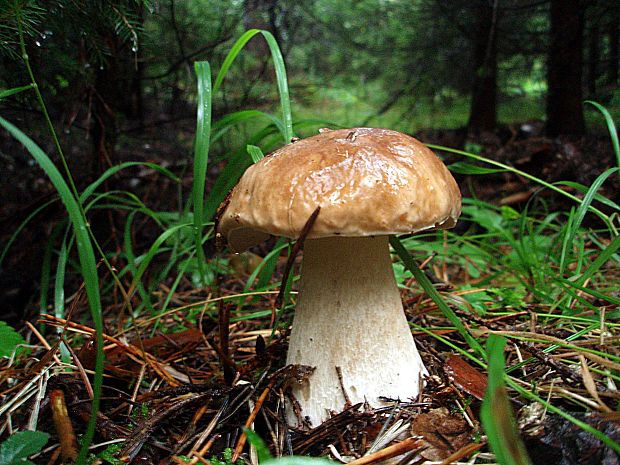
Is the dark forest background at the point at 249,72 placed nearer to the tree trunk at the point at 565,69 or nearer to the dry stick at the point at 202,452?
the tree trunk at the point at 565,69

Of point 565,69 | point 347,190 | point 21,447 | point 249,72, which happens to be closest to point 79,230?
point 21,447

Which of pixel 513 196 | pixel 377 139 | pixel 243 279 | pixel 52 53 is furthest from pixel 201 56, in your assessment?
pixel 513 196

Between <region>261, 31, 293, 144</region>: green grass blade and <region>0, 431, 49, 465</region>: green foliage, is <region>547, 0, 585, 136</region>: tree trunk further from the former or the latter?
<region>0, 431, 49, 465</region>: green foliage

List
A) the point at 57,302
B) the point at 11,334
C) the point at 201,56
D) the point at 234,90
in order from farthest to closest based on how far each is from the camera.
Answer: the point at 234,90, the point at 201,56, the point at 57,302, the point at 11,334

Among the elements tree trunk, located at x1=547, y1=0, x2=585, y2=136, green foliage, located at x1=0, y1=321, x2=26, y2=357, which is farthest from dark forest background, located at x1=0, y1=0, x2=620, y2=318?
green foliage, located at x1=0, y1=321, x2=26, y2=357

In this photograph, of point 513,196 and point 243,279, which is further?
point 513,196

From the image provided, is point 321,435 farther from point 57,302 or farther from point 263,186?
point 57,302
